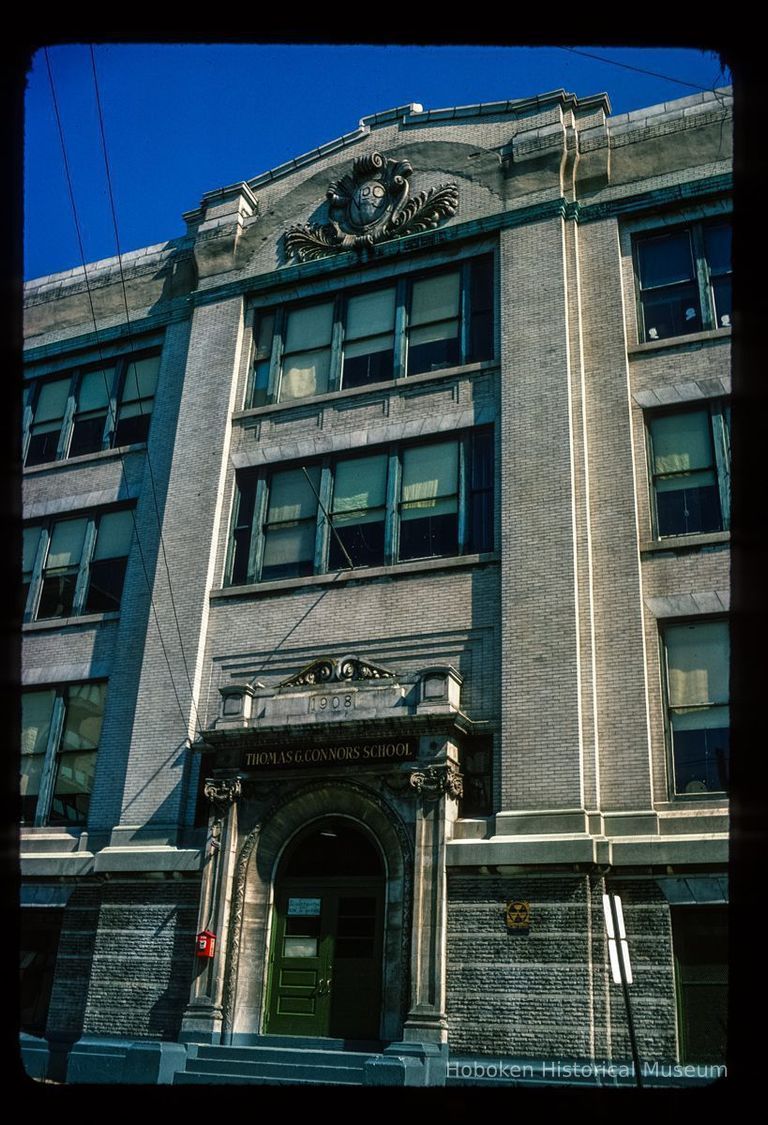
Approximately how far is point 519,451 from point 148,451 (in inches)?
345

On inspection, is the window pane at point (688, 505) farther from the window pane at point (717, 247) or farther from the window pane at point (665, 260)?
the window pane at point (717, 247)

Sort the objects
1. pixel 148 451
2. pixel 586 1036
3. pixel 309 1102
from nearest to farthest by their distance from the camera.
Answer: pixel 309 1102 < pixel 586 1036 < pixel 148 451

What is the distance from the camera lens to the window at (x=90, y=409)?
77.4ft

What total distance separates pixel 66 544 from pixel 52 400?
4232 mm

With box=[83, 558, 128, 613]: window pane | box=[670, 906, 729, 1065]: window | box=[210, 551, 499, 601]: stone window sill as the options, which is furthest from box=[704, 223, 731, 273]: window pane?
box=[83, 558, 128, 613]: window pane

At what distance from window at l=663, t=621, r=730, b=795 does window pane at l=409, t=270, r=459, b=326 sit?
26.6 feet

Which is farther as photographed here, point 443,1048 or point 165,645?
point 165,645

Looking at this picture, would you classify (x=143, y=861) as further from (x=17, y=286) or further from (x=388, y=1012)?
(x=17, y=286)

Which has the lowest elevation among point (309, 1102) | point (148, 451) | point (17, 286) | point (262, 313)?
point (309, 1102)

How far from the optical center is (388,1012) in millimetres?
15031

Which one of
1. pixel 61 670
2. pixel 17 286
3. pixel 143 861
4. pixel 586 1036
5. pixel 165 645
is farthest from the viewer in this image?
pixel 61 670

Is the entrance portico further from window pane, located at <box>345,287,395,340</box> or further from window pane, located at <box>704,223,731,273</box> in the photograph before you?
window pane, located at <box>704,223,731,273</box>

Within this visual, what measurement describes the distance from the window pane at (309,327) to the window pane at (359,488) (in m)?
3.27

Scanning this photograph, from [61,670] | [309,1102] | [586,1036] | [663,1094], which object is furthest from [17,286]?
[61,670]
